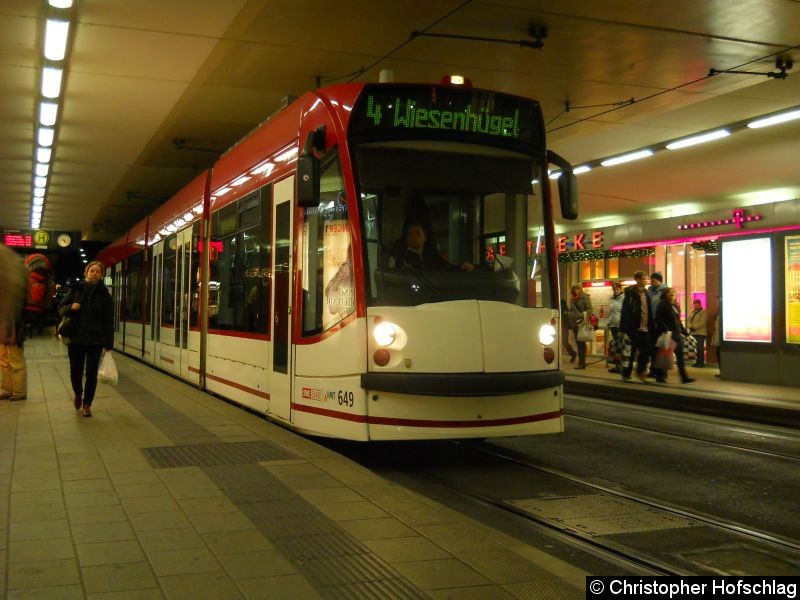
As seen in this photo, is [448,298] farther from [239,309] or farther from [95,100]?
[95,100]

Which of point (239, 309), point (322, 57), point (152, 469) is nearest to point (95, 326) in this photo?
point (239, 309)

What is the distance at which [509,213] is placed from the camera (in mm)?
8234

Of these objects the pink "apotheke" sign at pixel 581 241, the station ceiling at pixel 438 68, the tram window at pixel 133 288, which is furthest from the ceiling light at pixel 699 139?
the tram window at pixel 133 288

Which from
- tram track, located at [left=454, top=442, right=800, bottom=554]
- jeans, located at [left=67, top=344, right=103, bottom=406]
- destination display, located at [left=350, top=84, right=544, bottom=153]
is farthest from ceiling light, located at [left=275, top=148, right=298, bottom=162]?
tram track, located at [left=454, top=442, right=800, bottom=554]

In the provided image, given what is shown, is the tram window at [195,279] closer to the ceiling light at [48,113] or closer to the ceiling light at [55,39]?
the ceiling light at [55,39]

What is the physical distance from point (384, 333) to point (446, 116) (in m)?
2.13

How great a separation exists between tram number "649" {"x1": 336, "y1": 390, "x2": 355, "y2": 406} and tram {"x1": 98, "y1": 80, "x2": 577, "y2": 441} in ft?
0.06

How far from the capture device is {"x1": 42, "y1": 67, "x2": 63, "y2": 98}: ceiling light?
45.1ft

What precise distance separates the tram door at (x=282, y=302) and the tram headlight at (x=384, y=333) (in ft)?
5.20

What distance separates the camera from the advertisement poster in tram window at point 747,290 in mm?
15688

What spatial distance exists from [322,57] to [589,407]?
6776 millimetres

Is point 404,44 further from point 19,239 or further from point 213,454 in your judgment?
point 19,239

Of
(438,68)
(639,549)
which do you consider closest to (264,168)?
(438,68)

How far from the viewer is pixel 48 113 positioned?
16.6 metres
